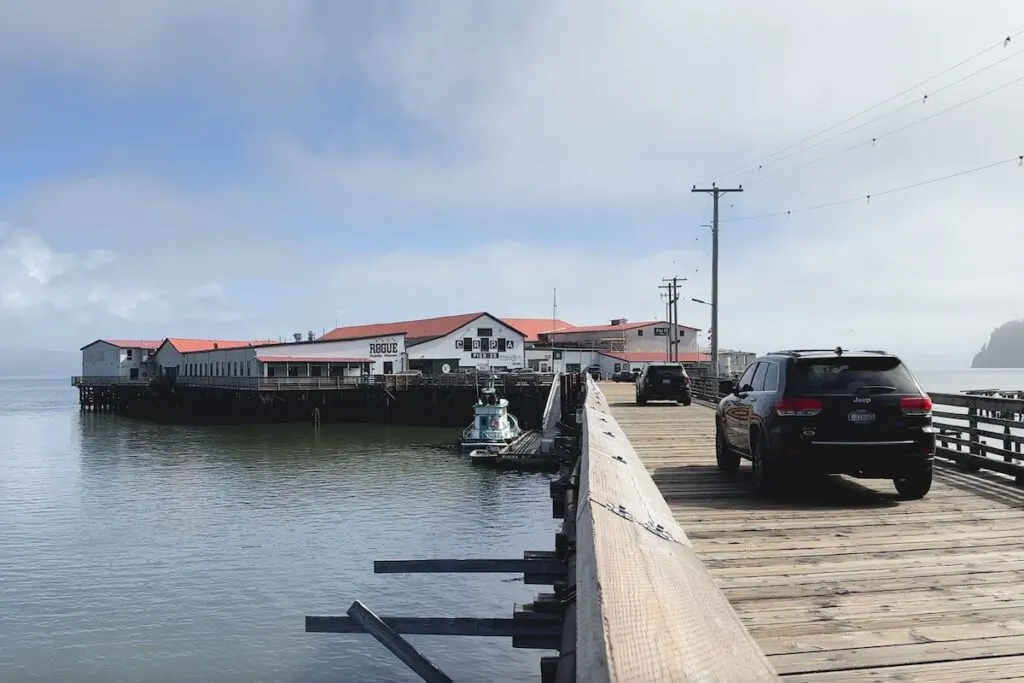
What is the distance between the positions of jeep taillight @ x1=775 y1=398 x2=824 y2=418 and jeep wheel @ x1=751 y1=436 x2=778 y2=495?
55cm

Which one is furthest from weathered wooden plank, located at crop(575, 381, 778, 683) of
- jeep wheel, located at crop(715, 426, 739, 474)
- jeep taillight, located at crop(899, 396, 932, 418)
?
jeep wheel, located at crop(715, 426, 739, 474)

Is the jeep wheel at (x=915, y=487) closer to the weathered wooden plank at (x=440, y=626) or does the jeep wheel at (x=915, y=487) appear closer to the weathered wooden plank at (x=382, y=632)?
the weathered wooden plank at (x=440, y=626)

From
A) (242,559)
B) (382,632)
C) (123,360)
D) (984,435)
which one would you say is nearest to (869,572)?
(382,632)

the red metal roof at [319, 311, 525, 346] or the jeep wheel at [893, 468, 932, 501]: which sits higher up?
the red metal roof at [319, 311, 525, 346]

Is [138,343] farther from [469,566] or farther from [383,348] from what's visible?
[469,566]

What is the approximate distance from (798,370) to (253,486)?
28.2 meters

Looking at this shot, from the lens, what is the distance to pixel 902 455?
8680mm

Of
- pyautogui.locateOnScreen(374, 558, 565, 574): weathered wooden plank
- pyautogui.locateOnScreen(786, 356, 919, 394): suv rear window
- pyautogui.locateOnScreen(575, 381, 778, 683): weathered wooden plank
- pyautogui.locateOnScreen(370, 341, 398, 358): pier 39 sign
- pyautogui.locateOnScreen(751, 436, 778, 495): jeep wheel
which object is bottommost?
pyautogui.locateOnScreen(374, 558, 565, 574): weathered wooden plank

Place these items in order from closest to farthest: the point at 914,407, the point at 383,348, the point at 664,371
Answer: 1. the point at 914,407
2. the point at 664,371
3. the point at 383,348

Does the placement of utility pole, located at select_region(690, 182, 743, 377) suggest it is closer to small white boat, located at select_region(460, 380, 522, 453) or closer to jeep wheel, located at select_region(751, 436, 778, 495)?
small white boat, located at select_region(460, 380, 522, 453)

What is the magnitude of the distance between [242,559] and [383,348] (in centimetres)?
5486

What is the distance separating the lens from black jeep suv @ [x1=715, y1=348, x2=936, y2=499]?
28.5 feet

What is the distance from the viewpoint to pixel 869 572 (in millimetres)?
5684

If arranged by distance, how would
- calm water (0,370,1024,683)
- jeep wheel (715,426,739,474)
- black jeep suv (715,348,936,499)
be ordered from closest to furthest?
1. black jeep suv (715,348,936,499)
2. jeep wheel (715,426,739,474)
3. calm water (0,370,1024,683)
